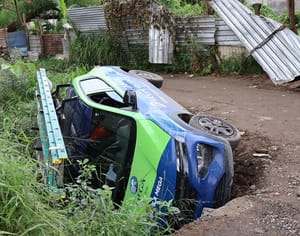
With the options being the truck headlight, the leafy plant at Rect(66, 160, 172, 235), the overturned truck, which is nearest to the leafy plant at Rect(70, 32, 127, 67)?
the overturned truck

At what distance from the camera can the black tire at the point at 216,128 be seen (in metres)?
4.11

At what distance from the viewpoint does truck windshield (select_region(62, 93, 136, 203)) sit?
3.97 m

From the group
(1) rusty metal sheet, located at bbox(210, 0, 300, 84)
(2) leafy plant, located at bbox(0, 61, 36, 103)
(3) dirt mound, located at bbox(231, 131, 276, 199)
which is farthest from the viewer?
(1) rusty metal sheet, located at bbox(210, 0, 300, 84)

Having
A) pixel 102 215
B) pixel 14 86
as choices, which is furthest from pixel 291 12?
pixel 102 215

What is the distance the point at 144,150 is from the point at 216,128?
885 mm

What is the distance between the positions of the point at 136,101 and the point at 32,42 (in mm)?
13361

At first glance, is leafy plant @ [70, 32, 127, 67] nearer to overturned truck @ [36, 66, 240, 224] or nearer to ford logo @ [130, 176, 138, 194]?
overturned truck @ [36, 66, 240, 224]

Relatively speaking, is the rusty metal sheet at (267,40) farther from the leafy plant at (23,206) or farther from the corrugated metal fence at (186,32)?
the leafy plant at (23,206)

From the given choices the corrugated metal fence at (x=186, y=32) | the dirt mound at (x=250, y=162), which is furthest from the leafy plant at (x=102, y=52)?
the dirt mound at (x=250, y=162)

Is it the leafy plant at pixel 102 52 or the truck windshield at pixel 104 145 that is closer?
the truck windshield at pixel 104 145

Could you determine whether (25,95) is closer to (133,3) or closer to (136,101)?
(136,101)

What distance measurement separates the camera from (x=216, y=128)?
4.28 m

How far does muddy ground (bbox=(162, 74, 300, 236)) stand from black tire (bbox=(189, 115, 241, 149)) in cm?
54

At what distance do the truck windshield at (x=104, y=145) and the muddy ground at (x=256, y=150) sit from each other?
1.01 metres
